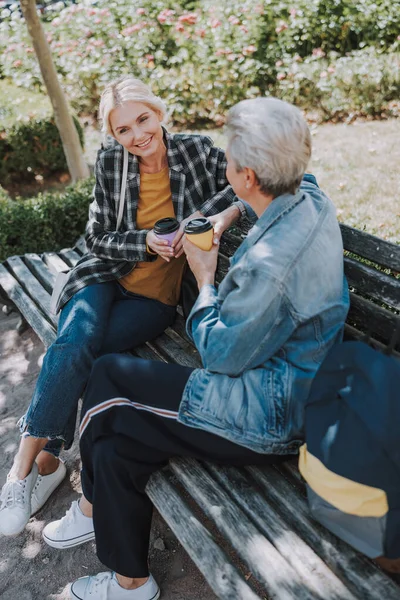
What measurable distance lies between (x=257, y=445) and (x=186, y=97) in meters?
6.54

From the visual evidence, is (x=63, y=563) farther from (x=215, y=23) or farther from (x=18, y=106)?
(x=215, y=23)

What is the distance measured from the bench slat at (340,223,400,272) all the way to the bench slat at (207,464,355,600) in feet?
3.34

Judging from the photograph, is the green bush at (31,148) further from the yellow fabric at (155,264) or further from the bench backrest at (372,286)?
the bench backrest at (372,286)

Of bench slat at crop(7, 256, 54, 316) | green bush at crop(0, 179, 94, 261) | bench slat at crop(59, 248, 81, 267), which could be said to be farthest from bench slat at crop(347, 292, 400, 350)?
green bush at crop(0, 179, 94, 261)

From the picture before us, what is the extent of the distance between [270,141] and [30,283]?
7.93ft

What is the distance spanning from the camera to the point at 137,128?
2.69 metres

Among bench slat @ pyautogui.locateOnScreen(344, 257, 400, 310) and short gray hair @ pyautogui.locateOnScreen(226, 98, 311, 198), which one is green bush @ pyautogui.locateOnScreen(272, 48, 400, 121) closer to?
bench slat @ pyautogui.locateOnScreen(344, 257, 400, 310)

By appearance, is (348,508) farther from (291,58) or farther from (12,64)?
(12,64)

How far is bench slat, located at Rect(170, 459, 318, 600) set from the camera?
1.76m

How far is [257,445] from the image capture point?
202cm

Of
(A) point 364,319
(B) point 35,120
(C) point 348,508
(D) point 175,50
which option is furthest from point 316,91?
(C) point 348,508

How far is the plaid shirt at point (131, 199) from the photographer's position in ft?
9.32

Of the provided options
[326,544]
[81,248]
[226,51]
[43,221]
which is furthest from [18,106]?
[326,544]

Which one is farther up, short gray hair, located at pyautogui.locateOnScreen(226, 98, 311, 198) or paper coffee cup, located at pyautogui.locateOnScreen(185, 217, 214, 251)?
short gray hair, located at pyautogui.locateOnScreen(226, 98, 311, 198)
